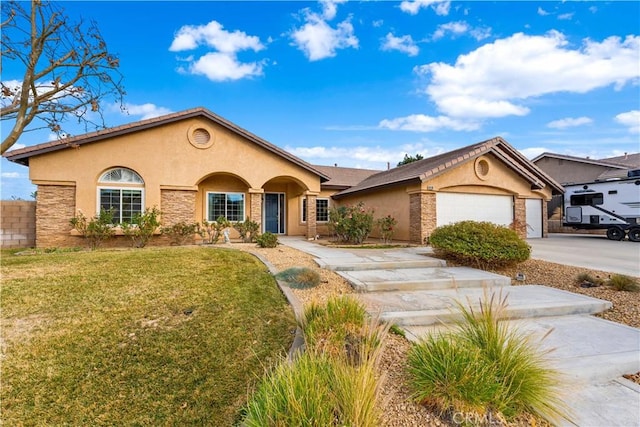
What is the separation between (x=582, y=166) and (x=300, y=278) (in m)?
28.0

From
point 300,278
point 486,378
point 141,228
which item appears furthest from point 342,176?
point 486,378

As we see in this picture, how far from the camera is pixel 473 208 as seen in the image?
51.7 ft

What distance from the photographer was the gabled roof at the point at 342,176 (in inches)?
885

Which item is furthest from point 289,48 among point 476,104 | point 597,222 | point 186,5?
point 597,222

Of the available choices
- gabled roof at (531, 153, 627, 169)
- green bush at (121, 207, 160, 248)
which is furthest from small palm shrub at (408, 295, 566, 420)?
gabled roof at (531, 153, 627, 169)

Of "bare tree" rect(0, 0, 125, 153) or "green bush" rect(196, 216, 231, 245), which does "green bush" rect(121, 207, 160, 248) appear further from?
"bare tree" rect(0, 0, 125, 153)

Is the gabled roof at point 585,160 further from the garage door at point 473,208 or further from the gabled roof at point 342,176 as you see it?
the gabled roof at point 342,176

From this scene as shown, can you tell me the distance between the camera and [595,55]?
11.8m

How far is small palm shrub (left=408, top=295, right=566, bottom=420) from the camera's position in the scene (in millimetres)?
2549

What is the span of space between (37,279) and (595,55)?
18800 mm

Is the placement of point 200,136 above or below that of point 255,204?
above

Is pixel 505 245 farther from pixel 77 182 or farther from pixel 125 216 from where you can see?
pixel 77 182

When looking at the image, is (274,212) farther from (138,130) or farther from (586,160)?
(586,160)

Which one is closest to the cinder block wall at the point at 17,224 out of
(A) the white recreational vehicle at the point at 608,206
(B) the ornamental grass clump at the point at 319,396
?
(B) the ornamental grass clump at the point at 319,396
